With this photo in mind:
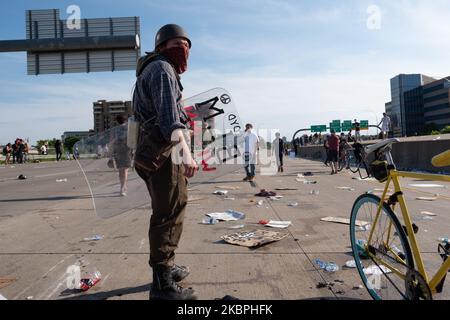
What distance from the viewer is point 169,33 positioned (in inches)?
119

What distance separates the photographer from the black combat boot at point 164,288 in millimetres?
2865

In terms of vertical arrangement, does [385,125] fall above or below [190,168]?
above

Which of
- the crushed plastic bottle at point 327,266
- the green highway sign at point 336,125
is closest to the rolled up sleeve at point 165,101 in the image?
the crushed plastic bottle at point 327,266

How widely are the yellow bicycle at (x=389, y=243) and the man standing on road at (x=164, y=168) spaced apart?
1427 millimetres

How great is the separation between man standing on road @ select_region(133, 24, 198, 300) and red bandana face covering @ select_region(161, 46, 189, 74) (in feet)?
0.14

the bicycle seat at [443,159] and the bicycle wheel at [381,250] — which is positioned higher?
the bicycle seat at [443,159]

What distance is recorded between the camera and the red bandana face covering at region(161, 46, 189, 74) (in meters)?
3.08

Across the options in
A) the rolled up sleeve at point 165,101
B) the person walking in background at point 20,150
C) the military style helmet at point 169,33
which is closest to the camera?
the rolled up sleeve at point 165,101

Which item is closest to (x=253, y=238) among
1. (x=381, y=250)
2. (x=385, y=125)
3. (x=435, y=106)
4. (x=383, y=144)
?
(x=381, y=250)

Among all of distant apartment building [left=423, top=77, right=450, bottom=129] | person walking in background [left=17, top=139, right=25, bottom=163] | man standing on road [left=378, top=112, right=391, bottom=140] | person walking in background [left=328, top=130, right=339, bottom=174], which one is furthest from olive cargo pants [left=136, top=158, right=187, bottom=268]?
distant apartment building [left=423, top=77, right=450, bottom=129]

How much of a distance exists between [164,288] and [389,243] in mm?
1713

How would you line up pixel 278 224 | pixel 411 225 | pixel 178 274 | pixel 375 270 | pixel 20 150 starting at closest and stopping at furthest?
pixel 411 225, pixel 375 270, pixel 178 274, pixel 278 224, pixel 20 150

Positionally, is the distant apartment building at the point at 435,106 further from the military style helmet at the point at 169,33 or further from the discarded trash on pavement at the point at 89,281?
the discarded trash on pavement at the point at 89,281

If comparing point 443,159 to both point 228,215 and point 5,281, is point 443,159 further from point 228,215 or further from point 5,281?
point 228,215
